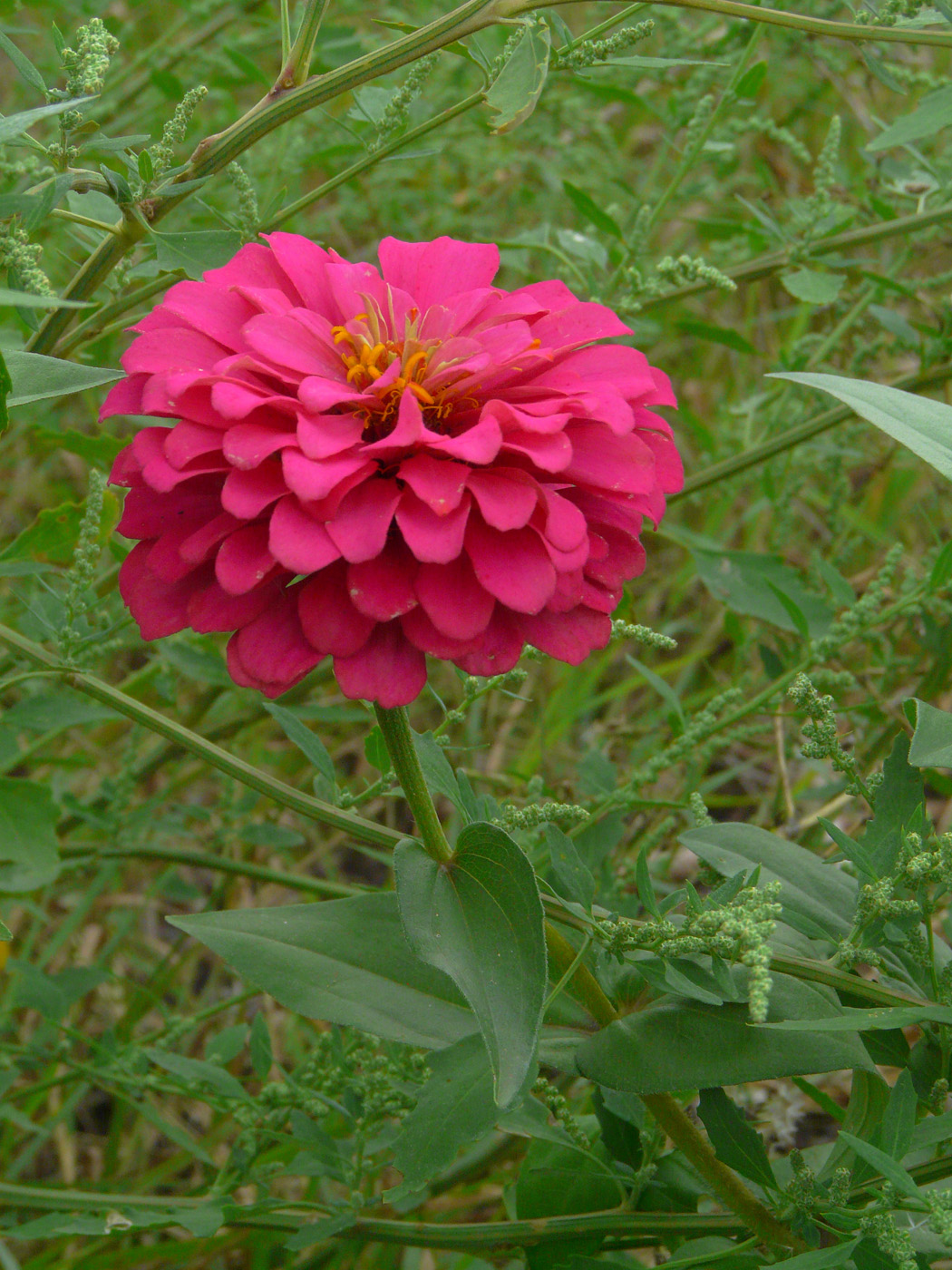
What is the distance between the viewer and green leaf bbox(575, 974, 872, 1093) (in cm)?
59

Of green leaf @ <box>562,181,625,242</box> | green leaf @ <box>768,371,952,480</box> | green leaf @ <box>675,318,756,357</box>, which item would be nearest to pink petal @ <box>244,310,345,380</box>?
green leaf @ <box>768,371,952,480</box>

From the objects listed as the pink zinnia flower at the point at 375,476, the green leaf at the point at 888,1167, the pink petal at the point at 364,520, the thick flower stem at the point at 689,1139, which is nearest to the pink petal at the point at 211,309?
the pink zinnia flower at the point at 375,476

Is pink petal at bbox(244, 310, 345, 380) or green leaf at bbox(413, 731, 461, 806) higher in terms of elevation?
pink petal at bbox(244, 310, 345, 380)

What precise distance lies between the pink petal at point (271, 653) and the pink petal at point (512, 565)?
78 mm

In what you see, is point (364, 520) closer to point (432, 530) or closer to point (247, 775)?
point (432, 530)

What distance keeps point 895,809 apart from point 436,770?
25 cm

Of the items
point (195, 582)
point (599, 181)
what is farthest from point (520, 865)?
point (599, 181)

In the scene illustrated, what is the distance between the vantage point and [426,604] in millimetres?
481

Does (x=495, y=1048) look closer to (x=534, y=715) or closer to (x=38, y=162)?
(x=38, y=162)

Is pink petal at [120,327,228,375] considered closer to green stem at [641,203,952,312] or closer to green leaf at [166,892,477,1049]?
green leaf at [166,892,477,1049]

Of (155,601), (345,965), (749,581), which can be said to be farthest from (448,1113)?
(749,581)

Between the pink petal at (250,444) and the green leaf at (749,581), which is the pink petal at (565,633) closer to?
the pink petal at (250,444)

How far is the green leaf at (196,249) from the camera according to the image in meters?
0.66

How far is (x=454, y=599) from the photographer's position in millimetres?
489
